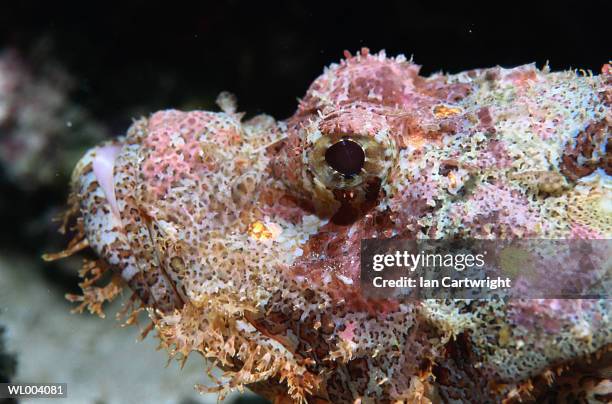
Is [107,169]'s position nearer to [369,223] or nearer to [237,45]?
[369,223]

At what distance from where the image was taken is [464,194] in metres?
2.53

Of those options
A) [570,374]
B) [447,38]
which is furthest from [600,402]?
[447,38]

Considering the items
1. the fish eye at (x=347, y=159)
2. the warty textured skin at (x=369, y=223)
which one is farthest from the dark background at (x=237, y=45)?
the fish eye at (x=347, y=159)

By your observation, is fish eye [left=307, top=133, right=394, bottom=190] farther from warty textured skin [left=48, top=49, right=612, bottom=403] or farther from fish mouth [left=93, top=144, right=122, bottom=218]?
fish mouth [left=93, top=144, right=122, bottom=218]

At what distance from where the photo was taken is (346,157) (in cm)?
263

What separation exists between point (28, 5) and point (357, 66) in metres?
3.59

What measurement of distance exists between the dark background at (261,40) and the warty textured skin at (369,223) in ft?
5.96

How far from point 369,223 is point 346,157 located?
1.15 ft

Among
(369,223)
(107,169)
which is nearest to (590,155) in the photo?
(369,223)

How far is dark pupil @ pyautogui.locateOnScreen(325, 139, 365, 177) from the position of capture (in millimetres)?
2604

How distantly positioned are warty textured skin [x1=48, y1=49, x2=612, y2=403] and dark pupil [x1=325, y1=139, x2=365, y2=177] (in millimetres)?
36

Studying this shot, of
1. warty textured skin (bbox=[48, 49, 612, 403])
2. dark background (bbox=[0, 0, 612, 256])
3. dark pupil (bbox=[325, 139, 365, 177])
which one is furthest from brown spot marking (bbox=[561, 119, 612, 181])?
dark background (bbox=[0, 0, 612, 256])

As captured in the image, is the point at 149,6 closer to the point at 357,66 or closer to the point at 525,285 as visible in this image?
the point at 357,66

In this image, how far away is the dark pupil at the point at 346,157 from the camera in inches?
103
